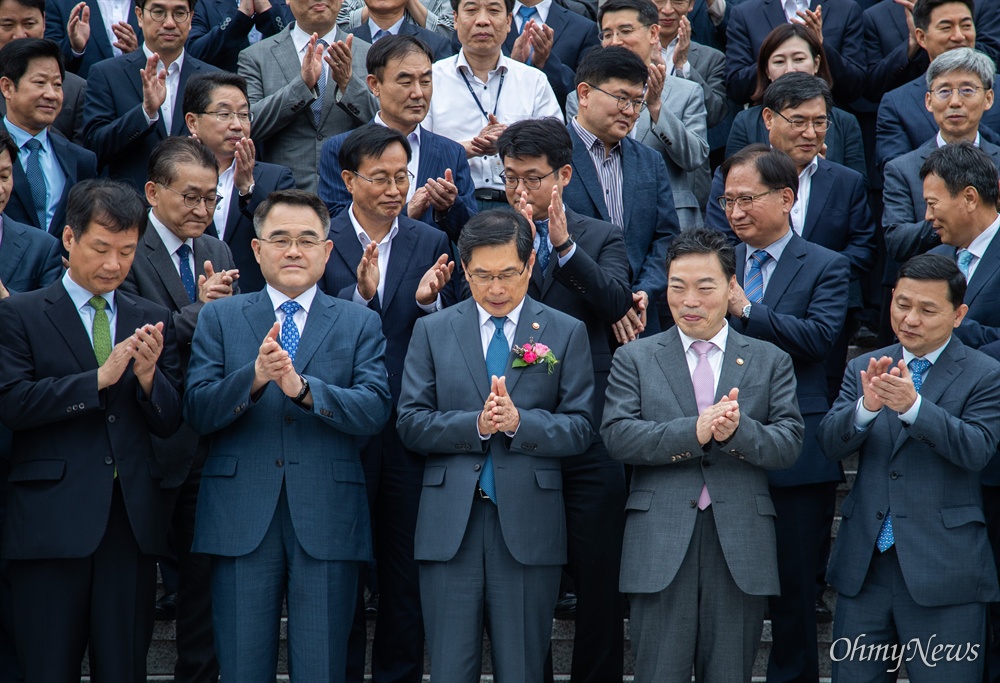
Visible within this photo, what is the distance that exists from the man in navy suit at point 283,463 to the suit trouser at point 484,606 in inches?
15.6

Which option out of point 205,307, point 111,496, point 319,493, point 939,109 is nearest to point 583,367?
point 319,493

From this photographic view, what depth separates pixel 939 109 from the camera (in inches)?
277

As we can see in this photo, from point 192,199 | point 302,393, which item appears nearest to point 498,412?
point 302,393

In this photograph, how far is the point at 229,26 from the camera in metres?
8.44

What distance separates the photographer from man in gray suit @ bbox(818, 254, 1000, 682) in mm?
5051

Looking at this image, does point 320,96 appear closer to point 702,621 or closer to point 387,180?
point 387,180

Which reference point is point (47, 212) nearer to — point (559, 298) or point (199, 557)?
point (199, 557)

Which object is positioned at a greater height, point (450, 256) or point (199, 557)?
point (450, 256)

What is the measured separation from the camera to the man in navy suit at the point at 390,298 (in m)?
5.74

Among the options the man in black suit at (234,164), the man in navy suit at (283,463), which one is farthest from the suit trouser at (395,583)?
the man in black suit at (234,164)

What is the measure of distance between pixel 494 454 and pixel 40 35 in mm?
4857

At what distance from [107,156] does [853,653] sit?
5.07m

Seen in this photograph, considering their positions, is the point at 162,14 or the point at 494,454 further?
the point at 162,14

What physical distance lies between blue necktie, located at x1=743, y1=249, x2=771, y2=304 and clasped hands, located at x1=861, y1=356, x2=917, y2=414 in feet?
3.63
